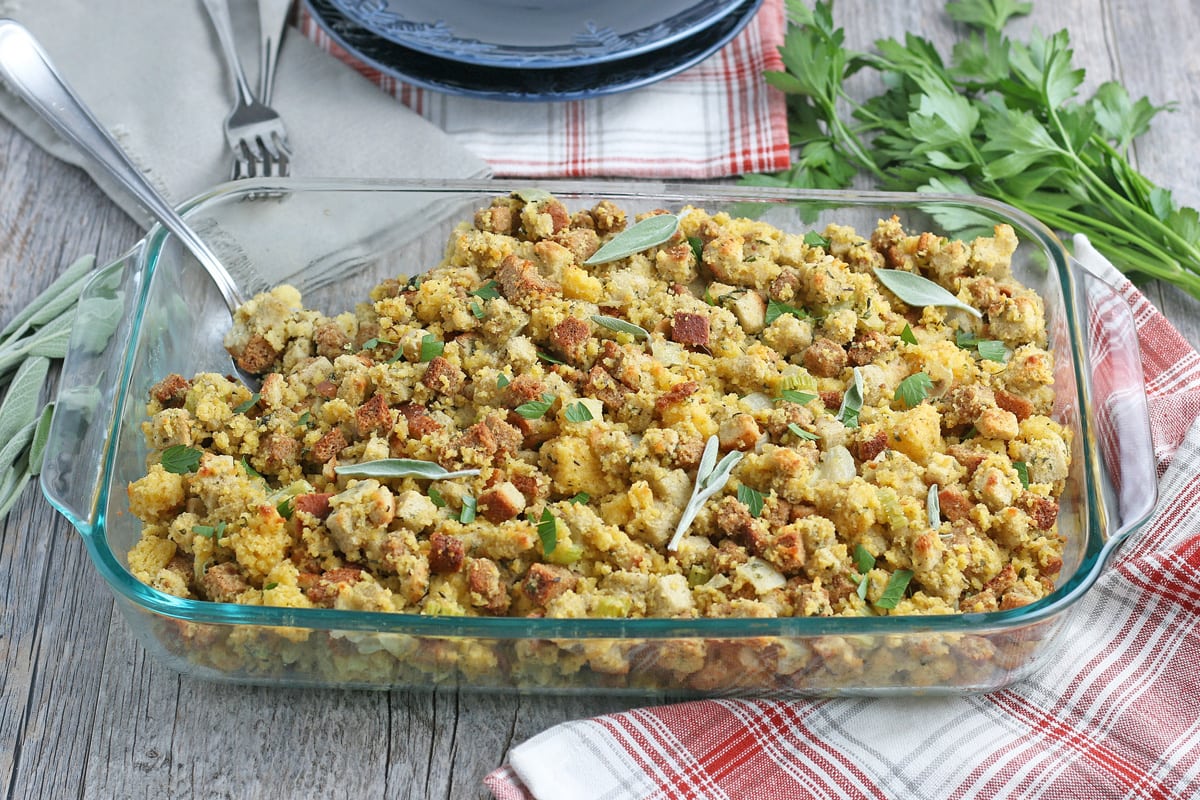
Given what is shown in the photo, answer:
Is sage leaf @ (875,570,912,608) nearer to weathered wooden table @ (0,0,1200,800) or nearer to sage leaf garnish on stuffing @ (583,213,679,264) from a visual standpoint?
weathered wooden table @ (0,0,1200,800)

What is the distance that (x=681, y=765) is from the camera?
6.44 ft

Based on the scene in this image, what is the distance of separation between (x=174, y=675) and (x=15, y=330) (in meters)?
0.95

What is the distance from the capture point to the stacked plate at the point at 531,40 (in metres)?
2.78

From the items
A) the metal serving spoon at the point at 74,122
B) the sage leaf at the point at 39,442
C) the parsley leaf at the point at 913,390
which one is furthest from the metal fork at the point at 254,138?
the parsley leaf at the point at 913,390

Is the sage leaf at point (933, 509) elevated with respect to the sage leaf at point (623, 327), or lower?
lower

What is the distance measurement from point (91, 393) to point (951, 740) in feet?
5.18

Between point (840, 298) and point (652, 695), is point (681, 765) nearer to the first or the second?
point (652, 695)

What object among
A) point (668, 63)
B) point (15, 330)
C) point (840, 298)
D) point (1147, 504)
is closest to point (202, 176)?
point (15, 330)

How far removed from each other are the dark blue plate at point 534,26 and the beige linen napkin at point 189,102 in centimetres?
23

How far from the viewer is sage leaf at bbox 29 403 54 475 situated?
7.82 feet

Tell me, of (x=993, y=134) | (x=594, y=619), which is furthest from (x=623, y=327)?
(x=993, y=134)

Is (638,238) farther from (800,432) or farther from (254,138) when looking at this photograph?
(254,138)

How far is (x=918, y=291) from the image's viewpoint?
2273 mm

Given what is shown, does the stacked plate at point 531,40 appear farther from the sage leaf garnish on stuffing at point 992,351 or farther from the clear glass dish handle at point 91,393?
the sage leaf garnish on stuffing at point 992,351
